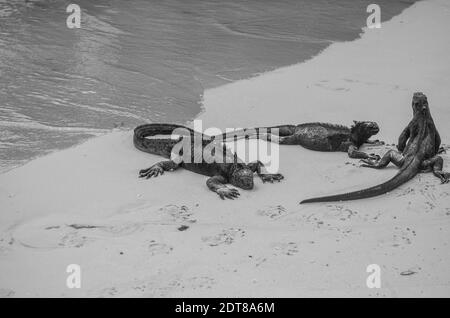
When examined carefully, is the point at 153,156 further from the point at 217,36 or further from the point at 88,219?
the point at 217,36

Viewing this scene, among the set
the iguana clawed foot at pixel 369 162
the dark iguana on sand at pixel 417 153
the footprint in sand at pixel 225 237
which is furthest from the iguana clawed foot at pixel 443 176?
the footprint in sand at pixel 225 237

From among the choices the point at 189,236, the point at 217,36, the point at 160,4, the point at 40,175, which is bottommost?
the point at 189,236

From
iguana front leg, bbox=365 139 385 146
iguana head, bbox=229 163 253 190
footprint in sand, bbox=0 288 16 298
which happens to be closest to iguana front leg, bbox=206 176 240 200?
iguana head, bbox=229 163 253 190

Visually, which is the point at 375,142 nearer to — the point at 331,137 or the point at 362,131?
the point at 362,131

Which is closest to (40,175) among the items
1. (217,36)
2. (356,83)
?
(356,83)

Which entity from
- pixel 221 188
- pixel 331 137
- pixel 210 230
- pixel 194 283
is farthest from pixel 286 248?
pixel 331 137
